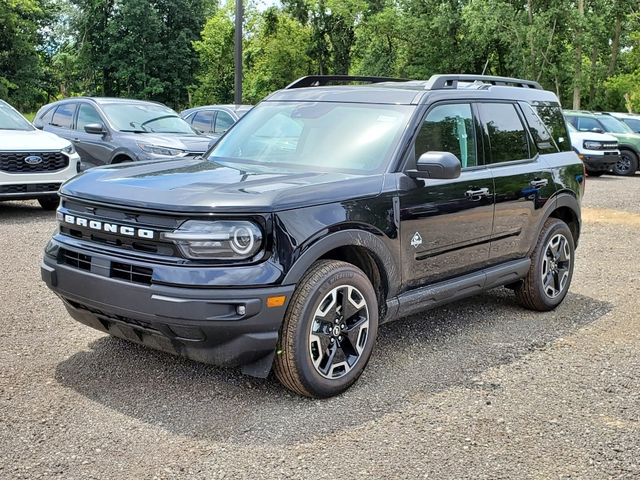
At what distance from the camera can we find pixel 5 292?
6242 millimetres

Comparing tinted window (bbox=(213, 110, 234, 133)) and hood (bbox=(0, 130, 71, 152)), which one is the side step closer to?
hood (bbox=(0, 130, 71, 152))

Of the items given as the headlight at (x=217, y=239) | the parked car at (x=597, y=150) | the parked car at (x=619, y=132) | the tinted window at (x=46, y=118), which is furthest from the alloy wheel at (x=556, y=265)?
the parked car at (x=619, y=132)

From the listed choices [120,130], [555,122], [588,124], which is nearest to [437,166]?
[555,122]

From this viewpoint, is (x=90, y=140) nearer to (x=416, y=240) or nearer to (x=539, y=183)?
(x=539, y=183)

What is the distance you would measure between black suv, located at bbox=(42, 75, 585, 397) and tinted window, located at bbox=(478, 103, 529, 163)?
17 millimetres

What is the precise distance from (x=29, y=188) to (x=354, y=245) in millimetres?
7279

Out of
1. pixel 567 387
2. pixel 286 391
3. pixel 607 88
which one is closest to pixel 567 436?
pixel 567 387

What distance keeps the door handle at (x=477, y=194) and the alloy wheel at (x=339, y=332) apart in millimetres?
1315

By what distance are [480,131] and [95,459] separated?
3.53 metres

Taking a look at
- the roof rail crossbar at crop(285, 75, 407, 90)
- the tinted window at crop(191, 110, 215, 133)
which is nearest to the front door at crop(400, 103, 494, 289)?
the roof rail crossbar at crop(285, 75, 407, 90)

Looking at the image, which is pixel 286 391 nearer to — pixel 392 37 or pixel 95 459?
pixel 95 459

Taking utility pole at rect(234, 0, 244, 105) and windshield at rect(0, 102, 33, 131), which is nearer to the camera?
windshield at rect(0, 102, 33, 131)

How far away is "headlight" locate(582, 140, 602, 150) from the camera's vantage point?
19516 millimetres

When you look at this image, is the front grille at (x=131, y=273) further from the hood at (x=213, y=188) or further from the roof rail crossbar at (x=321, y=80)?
the roof rail crossbar at (x=321, y=80)
